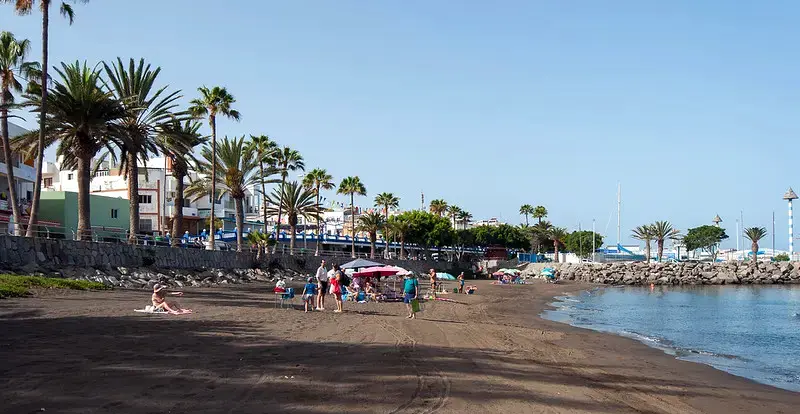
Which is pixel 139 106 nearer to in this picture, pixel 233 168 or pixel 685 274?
pixel 233 168

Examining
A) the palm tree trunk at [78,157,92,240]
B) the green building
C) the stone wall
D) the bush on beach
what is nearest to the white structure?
the green building

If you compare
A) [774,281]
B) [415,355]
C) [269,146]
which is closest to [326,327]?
[415,355]

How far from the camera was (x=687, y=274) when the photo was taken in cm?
8369

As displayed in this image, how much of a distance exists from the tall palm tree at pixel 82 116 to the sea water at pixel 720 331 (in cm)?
2130

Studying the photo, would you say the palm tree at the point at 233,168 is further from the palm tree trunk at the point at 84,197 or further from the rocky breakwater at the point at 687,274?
the rocky breakwater at the point at 687,274

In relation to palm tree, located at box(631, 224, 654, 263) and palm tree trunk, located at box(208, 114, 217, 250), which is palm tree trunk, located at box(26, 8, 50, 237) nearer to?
palm tree trunk, located at box(208, 114, 217, 250)

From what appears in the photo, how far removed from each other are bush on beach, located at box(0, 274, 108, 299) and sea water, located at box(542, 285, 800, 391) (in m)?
17.9

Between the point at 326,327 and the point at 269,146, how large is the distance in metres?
43.1

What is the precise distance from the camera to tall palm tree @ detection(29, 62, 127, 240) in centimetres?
2842

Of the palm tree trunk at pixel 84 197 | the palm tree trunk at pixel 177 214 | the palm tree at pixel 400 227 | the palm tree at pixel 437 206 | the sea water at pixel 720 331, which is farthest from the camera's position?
the palm tree at pixel 437 206

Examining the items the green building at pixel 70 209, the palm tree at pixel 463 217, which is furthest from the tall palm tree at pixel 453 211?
the green building at pixel 70 209

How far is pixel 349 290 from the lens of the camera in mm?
29734

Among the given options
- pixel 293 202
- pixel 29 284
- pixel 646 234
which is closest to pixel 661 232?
pixel 646 234

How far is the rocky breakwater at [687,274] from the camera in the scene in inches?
3177
